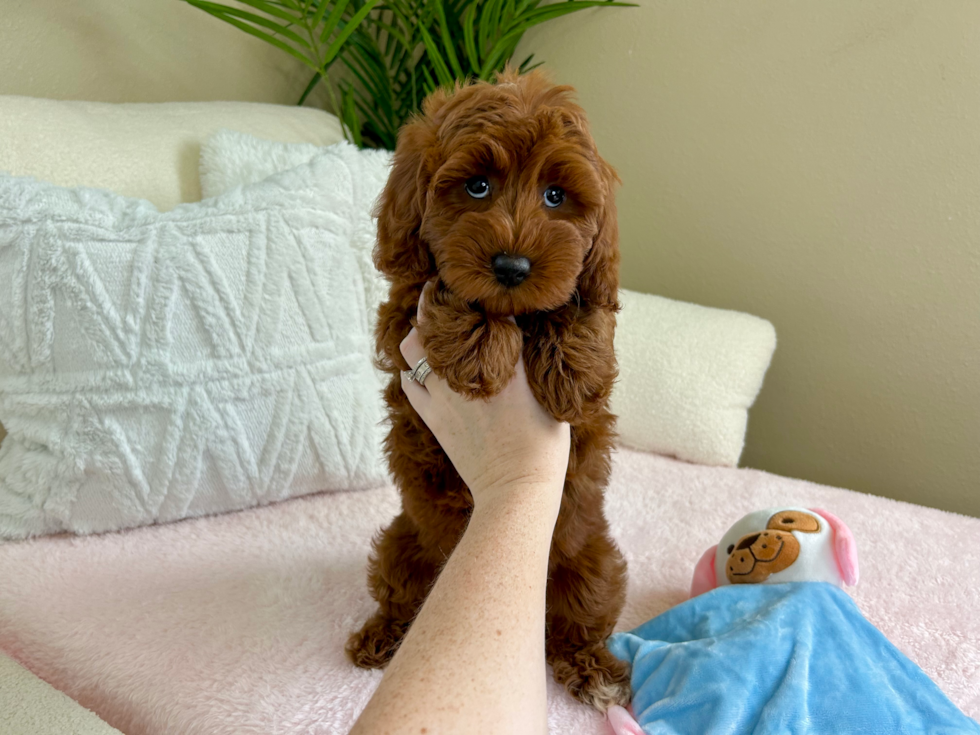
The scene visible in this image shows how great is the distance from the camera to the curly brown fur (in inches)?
42.6

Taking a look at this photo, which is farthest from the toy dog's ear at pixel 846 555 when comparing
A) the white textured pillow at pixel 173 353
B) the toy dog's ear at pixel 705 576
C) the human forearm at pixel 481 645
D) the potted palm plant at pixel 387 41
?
the potted palm plant at pixel 387 41

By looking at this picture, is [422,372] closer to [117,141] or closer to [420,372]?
[420,372]

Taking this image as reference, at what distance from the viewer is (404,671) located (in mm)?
857

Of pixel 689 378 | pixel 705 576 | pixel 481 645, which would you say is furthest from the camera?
pixel 689 378

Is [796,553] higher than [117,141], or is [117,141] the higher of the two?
[117,141]

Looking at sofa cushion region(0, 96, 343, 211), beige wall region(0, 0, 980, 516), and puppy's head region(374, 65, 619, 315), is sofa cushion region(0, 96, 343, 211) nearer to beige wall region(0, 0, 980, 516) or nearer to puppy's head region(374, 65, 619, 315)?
beige wall region(0, 0, 980, 516)

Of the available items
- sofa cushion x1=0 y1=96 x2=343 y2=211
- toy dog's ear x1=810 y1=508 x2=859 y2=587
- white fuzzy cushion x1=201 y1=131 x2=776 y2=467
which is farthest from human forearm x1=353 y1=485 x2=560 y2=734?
sofa cushion x1=0 y1=96 x2=343 y2=211

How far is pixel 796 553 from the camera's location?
5.00 feet

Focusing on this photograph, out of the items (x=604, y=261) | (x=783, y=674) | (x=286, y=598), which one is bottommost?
(x=286, y=598)

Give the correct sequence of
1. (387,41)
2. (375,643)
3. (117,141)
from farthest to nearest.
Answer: (387,41), (117,141), (375,643)

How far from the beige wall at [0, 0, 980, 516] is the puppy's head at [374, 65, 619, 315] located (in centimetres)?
155

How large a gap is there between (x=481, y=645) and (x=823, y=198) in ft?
7.04

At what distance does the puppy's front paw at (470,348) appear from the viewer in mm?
1130

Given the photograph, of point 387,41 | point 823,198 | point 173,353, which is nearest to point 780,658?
point 173,353
